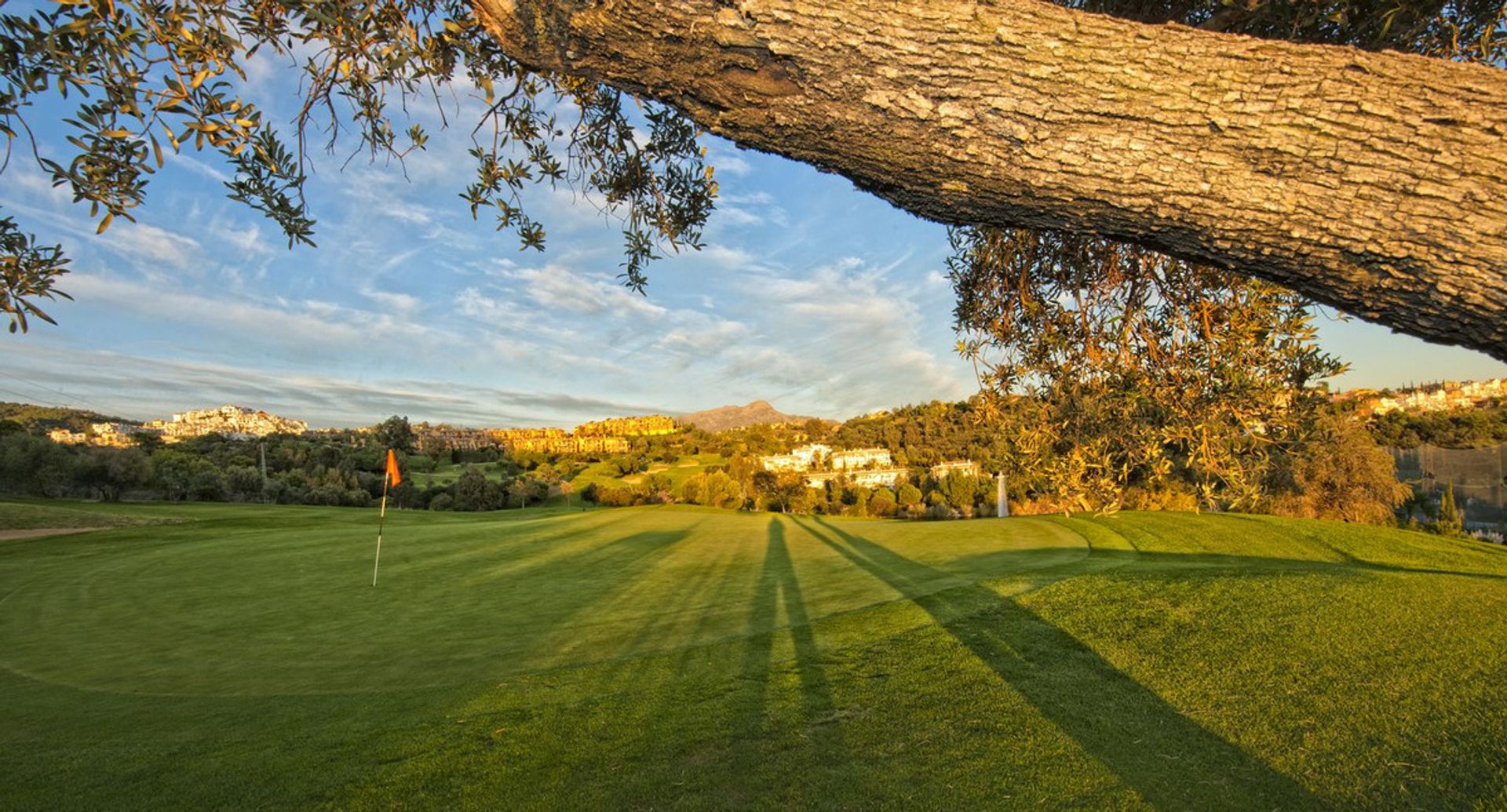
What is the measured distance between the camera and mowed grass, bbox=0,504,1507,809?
11.7 ft

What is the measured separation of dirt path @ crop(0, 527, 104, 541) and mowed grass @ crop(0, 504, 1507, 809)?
813 centimetres

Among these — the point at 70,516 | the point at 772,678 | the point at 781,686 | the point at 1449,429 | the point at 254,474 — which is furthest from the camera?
the point at 254,474

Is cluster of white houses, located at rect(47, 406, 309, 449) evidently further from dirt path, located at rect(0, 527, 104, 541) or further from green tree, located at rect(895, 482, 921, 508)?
green tree, located at rect(895, 482, 921, 508)

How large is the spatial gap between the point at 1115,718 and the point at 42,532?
79.4ft

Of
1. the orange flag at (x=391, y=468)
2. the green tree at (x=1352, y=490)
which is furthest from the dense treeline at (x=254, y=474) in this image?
the green tree at (x=1352, y=490)

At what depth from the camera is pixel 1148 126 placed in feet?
5.99

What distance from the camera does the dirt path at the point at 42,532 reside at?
15945 millimetres

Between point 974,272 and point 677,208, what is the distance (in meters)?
2.48

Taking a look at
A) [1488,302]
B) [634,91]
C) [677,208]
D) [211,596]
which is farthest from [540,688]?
[211,596]

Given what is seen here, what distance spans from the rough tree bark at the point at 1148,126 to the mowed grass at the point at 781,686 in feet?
9.37

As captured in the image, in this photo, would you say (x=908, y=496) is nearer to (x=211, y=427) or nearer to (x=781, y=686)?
(x=781, y=686)

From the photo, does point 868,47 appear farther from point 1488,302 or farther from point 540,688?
point 540,688

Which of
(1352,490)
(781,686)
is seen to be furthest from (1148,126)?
(1352,490)

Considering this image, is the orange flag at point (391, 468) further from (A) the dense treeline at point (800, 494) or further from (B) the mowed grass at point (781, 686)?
(A) the dense treeline at point (800, 494)
